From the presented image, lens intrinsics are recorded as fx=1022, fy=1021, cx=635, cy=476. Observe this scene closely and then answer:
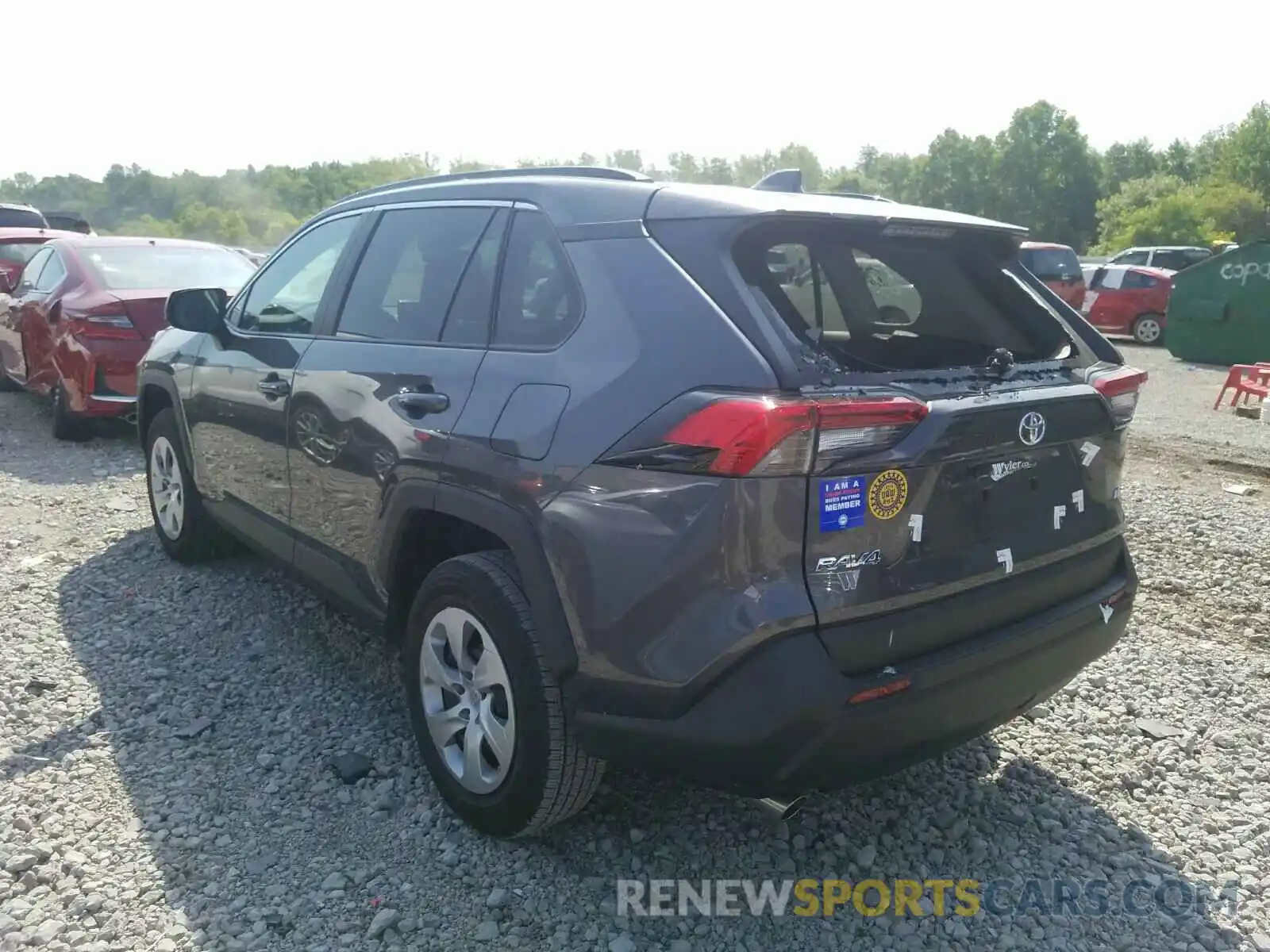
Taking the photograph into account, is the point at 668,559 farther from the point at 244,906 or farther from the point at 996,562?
the point at 244,906

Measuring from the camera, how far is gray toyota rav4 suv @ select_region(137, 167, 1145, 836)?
87.7 inches

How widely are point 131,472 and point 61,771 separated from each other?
4.36 meters

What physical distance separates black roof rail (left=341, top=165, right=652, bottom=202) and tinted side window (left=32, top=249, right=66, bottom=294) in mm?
5423

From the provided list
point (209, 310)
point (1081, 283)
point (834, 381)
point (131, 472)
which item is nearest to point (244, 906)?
point (834, 381)

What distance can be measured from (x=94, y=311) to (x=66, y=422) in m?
1.08

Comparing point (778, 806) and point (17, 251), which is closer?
point (778, 806)

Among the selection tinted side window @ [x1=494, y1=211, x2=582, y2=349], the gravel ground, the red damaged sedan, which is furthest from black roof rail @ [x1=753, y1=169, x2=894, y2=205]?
the red damaged sedan

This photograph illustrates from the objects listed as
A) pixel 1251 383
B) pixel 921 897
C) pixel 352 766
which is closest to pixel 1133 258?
pixel 1251 383

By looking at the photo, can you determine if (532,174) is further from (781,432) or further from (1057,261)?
(1057,261)

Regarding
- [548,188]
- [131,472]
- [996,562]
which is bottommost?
[131,472]

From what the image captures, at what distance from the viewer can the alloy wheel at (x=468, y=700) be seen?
2.74 meters

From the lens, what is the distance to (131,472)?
7164 millimetres

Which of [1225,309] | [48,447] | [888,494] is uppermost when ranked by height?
[888,494]

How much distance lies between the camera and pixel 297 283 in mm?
4023
